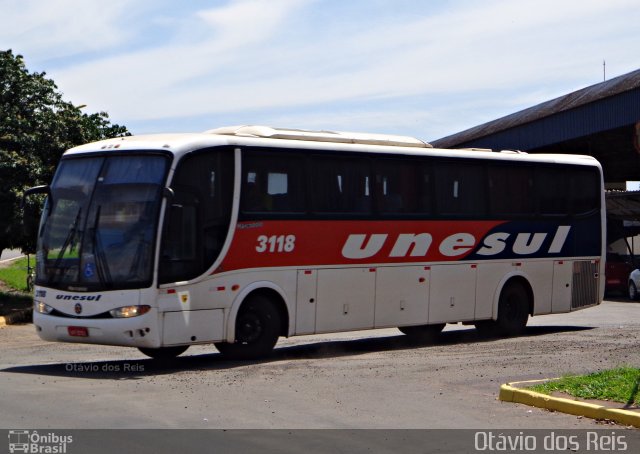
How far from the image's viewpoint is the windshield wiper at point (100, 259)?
15016 millimetres

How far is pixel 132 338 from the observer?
14.9 m

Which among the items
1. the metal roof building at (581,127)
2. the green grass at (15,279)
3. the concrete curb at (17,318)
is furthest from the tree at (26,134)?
the metal roof building at (581,127)

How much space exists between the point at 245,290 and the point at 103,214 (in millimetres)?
2421

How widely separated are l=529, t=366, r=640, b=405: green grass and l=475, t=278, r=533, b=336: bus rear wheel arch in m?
7.78

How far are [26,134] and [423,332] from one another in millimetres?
12195

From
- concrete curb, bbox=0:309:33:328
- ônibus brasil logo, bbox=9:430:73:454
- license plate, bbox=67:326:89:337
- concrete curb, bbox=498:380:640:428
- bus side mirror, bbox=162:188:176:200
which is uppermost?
bus side mirror, bbox=162:188:176:200

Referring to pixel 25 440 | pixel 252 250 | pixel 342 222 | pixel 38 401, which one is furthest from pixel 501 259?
pixel 25 440

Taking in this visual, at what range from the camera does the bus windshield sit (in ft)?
49.3

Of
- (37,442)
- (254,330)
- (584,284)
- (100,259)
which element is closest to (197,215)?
(100,259)

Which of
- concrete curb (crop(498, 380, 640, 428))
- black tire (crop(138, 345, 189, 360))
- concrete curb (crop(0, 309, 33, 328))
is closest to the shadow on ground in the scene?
black tire (crop(138, 345, 189, 360))

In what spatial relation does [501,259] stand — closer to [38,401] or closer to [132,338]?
[132,338]

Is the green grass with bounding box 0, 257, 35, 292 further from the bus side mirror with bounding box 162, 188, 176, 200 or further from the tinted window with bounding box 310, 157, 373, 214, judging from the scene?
the bus side mirror with bounding box 162, 188, 176, 200

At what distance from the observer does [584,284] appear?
73.3 ft

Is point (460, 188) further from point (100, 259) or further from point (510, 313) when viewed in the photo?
point (100, 259)
